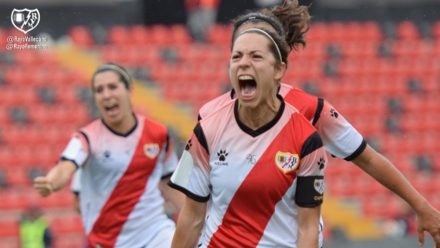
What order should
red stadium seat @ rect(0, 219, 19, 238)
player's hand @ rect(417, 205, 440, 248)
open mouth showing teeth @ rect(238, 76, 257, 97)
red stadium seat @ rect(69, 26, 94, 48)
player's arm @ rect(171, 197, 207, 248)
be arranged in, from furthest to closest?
1. red stadium seat @ rect(69, 26, 94, 48)
2. red stadium seat @ rect(0, 219, 19, 238)
3. player's hand @ rect(417, 205, 440, 248)
4. player's arm @ rect(171, 197, 207, 248)
5. open mouth showing teeth @ rect(238, 76, 257, 97)

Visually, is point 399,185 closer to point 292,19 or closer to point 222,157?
point 292,19

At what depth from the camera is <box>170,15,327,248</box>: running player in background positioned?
14.1ft

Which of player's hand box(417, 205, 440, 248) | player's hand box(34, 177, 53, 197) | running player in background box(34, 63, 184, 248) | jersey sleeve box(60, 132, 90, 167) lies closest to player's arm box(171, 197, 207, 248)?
player's hand box(417, 205, 440, 248)

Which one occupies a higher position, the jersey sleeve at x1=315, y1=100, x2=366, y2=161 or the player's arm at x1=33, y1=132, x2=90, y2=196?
the jersey sleeve at x1=315, y1=100, x2=366, y2=161

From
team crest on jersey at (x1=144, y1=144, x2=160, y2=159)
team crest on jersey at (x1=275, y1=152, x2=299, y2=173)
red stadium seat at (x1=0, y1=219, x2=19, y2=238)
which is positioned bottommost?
red stadium seat at (x1=0, y1=219, x2=19, y2=238)

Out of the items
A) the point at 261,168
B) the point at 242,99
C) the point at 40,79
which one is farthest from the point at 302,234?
the point at 40,79

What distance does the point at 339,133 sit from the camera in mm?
5012

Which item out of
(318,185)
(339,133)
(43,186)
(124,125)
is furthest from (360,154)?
(124,125)

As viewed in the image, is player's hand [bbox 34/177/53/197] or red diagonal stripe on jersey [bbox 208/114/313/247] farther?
player's hand [bbox 34/177/53/197]

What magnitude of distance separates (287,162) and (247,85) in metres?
0.37

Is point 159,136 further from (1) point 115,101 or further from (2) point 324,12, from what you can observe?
(2) point 324,12

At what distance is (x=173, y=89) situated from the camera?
15.8 metres

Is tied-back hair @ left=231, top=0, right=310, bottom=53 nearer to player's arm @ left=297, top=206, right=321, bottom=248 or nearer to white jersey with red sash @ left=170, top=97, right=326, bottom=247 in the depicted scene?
white jersey with red sash @ left=170, top=97, right=326, bottom=247

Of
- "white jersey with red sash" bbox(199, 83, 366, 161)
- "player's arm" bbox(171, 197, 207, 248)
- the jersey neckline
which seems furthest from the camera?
"white jersey with red sash" bbox(199, 83, 366, 161)
